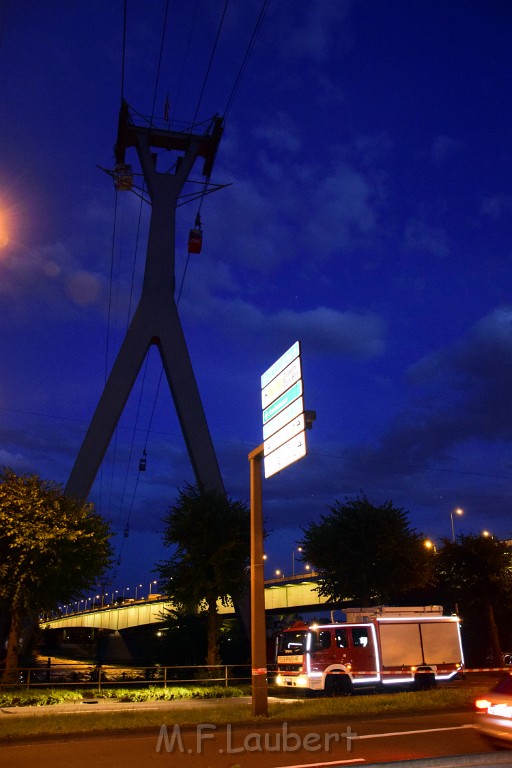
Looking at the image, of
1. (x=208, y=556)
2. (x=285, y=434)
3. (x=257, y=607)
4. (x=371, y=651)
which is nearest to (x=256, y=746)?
(x=257, y=607)

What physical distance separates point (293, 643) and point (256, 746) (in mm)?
12388

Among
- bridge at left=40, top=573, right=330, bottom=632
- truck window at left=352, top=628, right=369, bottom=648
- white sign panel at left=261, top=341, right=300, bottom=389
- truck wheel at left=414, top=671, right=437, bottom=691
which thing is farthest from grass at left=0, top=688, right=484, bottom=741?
bridge at left=40, top=573, right=330, bottom=632

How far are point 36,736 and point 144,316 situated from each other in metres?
37.3

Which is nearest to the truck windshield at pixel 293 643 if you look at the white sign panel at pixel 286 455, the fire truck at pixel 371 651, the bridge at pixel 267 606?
the fire truck at pixel 371 651

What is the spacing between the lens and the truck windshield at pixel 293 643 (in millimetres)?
23406

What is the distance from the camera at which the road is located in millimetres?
10633

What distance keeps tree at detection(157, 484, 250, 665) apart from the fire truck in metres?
6.78

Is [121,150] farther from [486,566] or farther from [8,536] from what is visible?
[486,566]

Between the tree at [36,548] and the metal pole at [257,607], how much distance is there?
34.1 feet

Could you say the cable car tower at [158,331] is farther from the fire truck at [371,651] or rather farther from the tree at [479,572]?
the fire truck at [371,651]

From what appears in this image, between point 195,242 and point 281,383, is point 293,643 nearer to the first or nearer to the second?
point 281,383

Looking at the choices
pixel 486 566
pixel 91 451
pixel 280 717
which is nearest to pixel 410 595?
pixel 486 566

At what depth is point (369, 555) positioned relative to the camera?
38250 mm

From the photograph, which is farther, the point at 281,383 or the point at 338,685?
the point at 338,685
